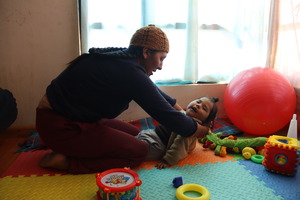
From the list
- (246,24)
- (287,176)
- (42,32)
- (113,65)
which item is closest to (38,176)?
(113,65)

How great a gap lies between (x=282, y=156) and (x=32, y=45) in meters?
1.89

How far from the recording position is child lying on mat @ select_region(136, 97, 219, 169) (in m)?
1.56

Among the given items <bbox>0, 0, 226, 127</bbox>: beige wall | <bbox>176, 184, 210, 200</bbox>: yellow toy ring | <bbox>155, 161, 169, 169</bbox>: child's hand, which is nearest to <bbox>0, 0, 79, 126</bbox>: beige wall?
<bbox>0, 0, 226, 127</bbox>: beige wall

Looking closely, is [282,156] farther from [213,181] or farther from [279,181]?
[213,181]

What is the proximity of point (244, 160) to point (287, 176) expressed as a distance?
268 mm

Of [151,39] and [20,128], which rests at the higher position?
[151,39]

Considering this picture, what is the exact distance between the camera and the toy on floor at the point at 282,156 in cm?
141

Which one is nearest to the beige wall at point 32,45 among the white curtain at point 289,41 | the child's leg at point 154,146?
the child's leg at point 154,146

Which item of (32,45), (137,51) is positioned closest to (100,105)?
(137,51)

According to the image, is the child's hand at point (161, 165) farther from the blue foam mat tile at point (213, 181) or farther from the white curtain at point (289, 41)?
the white curtain at point (289, 41)

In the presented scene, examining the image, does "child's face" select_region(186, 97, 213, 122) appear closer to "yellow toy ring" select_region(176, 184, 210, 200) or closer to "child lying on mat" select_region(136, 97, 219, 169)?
"child lying on mat" select_region(136, 97, 219, 169)

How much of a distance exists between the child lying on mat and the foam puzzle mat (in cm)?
5

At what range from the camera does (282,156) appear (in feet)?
4.71

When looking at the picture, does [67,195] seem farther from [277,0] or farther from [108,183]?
[277,0]
